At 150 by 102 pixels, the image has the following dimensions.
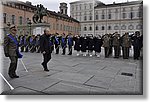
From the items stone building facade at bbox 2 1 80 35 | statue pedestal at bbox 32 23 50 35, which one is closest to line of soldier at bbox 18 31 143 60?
A: statue pedestal at bbox 32 23 50 35

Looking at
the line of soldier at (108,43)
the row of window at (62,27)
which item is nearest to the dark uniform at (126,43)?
the line of soldier at (108,43)

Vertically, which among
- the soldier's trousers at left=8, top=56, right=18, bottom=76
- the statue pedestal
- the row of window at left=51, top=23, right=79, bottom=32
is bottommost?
the soldier's trousers at left=8, top=56, right=18, bottom=76

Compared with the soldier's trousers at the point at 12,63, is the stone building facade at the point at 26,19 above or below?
above

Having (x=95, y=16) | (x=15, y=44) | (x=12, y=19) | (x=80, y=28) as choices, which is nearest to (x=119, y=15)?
(x=95, y=16)

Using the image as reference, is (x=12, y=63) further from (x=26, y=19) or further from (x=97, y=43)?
(x=26, y=19)

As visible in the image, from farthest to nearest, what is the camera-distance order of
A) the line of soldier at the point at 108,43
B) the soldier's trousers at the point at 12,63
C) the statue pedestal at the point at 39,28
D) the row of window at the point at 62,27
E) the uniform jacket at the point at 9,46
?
the row of window at the point at 62,27 < the statue pedestal at the point at 39,28 < the line of soldier at the point at 108,43 < the soldier's trousers at the point at 12,63 < the uniform jacket at the point at 9,46

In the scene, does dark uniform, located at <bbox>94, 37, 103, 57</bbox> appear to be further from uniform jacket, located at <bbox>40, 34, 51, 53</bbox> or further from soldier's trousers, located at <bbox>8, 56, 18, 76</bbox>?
soldier's trousers, located at <bbox>8, 56, 18, 76</bbox>

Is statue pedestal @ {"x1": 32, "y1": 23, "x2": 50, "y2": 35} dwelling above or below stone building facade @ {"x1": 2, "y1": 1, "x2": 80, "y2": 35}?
below

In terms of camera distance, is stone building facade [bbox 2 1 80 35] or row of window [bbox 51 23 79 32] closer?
stone building facade [bbox 2 1 80 35]

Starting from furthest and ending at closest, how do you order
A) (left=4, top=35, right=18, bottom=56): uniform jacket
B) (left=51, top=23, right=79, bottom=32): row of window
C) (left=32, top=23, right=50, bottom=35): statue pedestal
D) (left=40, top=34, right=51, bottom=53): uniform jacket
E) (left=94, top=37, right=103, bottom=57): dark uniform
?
(left=51, top=23, right=79, bottom=32): row of window
(left=32, top=23, right=50, bottom=35): statue pedestal
(left=94, top=37, right=103, bottom=57): dark uniform
(left=40, top=34, right=51, bottom=53): uniform jacket
(left=4, top=35, right=18, bottom=56): uniform jacket

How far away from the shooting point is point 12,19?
35.7 meters

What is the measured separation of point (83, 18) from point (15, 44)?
58.6 meters

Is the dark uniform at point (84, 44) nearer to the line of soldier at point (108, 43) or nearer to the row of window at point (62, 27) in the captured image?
the line of soldier at point (108, 43)

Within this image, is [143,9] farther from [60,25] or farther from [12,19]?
[60,25]
